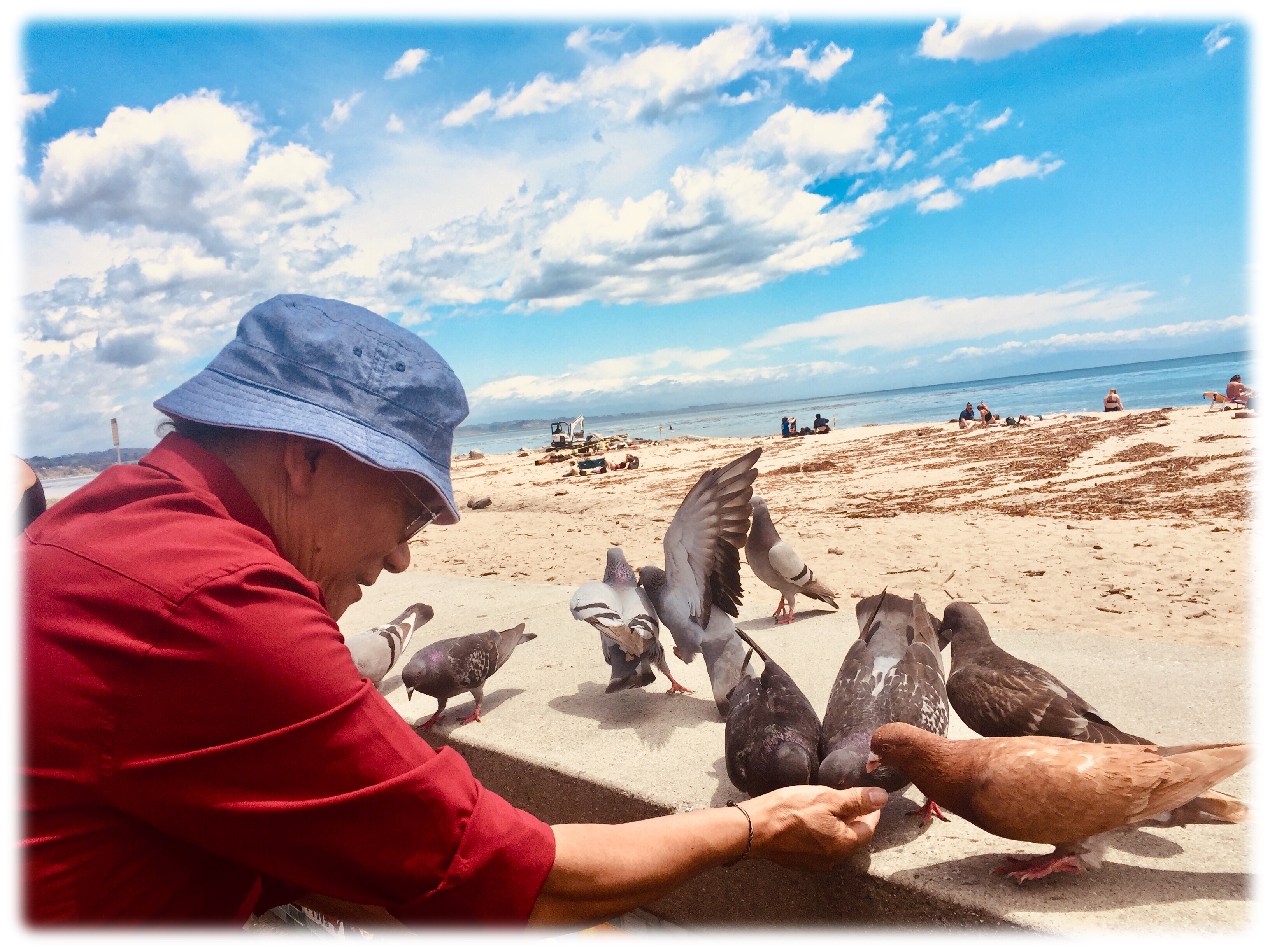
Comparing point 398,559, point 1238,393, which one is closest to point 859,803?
point 398,559

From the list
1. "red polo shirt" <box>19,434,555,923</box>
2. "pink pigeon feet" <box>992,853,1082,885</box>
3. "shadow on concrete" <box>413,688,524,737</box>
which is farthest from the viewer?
"shadow on concrete" <box>413,688,524,737</box>

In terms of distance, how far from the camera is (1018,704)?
259 centimetres

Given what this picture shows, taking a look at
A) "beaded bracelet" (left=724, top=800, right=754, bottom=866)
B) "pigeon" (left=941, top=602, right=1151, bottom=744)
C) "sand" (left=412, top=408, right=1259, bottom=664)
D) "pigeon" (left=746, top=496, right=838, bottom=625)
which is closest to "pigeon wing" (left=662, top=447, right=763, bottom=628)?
"pigeon" (left=941, top=602, right=1151, bottom=744)

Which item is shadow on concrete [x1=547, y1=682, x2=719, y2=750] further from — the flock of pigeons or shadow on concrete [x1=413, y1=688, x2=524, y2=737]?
shadow on concrete [x1=413, y1=688, x2=524, y2=737]

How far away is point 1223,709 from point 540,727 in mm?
3120

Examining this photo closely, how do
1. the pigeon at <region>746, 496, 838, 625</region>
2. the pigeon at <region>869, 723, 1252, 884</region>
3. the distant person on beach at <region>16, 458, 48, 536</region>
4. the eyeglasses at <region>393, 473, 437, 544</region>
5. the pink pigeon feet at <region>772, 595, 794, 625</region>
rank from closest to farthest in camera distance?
the eyeglasses at <region>393, 473, 437, 544</region>, the pigeon at <region>869, 723, 1252, 884</region>, the distant person on beach at <region>16, 458, 48, 536</region>, the pigeon at <region>746, 496, 838, 625</region>, the pink pigeon feet at <region>772, 595, 794, 625</region>

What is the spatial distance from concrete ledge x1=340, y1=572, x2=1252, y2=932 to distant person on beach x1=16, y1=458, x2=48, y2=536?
2.00 metres

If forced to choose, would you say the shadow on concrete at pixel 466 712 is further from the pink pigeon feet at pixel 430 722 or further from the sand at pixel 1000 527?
the sand at pixel 1000 527

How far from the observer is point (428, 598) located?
253 inches

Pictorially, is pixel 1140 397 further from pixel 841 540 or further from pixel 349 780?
pixel 349 780

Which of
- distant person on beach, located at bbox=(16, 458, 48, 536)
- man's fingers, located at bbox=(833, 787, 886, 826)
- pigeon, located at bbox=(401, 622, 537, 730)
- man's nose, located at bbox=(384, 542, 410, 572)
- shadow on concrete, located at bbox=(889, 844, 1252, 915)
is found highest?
distant person on beach, located at bbox=(16, 458, 48, 536)

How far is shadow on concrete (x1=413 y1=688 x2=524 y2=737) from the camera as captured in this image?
3.61 meters

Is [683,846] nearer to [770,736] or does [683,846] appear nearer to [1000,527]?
[770,736]

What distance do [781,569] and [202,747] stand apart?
4.43 metres
